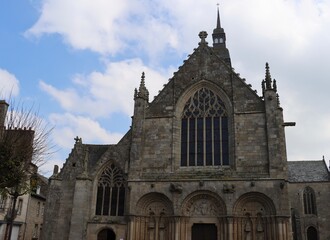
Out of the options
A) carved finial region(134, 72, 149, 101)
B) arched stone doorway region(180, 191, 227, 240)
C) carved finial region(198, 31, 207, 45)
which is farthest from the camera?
carved finial region(198, 31, 207, 45)

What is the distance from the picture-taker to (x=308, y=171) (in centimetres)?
3962

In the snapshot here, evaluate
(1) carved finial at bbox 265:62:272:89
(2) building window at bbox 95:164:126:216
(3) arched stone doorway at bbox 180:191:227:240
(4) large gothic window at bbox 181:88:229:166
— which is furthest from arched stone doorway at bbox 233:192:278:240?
(2) building window at bbox 95:164:126:216

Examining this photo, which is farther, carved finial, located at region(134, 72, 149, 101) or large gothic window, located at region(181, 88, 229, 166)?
carved finial, located at region(134, 72, 149, 101)

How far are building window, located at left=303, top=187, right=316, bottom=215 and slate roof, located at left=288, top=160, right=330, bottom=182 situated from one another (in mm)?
1194

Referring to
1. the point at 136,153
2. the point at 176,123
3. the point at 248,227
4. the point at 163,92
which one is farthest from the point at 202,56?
the point at 248,227

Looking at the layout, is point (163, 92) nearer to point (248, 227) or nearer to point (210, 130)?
point (210, 130)

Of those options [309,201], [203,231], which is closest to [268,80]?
[203,231]

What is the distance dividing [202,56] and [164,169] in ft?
25.9

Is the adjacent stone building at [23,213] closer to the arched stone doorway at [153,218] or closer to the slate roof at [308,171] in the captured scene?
the arched stone doorway at [153,218]

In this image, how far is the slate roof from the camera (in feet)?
125

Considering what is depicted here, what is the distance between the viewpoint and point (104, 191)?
21828 mm

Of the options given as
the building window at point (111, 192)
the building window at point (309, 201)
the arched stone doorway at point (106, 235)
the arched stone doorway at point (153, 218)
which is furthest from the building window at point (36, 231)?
the building window at point (309, 201)

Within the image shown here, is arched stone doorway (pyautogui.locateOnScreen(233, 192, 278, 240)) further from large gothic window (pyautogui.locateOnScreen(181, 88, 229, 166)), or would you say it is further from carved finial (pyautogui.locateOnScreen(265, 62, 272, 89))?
carved finial (pyautogui.locateOnScreen(265, 62, 272, 89))

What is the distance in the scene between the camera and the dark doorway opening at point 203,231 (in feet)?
64.0
